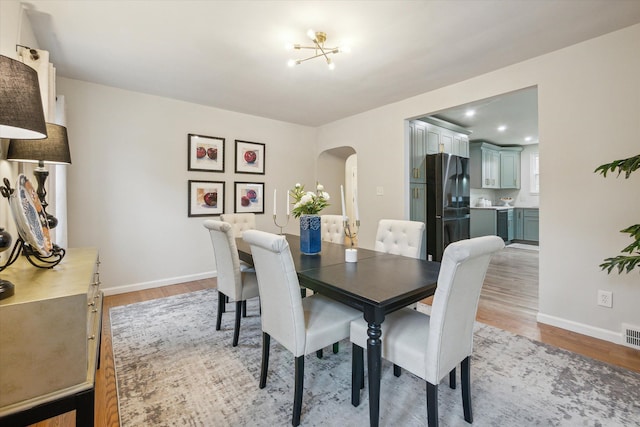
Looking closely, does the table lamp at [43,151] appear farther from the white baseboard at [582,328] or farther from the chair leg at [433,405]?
the white baseboard at [582,328]

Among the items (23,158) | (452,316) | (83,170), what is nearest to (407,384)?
(452,316)

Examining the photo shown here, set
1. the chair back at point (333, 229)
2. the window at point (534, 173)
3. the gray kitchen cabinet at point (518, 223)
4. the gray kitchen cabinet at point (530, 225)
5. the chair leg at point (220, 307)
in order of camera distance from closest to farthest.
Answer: the chair leg at point (220, 307)
the chair back at point (333, 229)
the gray kitchen cabinet at point (530, 225)
the gray kitchen cabinet at point (518, 223)
the window at point (534, 173)

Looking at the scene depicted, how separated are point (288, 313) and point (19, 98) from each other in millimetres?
1310

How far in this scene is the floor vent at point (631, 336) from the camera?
7.18 feet

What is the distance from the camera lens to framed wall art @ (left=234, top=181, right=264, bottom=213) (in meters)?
4.37

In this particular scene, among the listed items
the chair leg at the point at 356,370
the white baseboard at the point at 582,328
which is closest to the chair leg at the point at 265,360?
the chair leg at the point at 356,370

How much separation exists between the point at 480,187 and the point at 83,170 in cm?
718

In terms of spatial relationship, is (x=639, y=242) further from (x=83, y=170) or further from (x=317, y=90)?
(x=83, y=170)

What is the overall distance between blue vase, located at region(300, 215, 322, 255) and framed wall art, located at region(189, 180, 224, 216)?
2.29 metres

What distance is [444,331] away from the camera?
1256mm

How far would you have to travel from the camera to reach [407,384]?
1.79m

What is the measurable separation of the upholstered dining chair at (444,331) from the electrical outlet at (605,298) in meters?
1.71

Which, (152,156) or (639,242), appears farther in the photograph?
(152,156)

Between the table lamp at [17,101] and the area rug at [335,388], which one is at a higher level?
the table lamp at [17,101]
